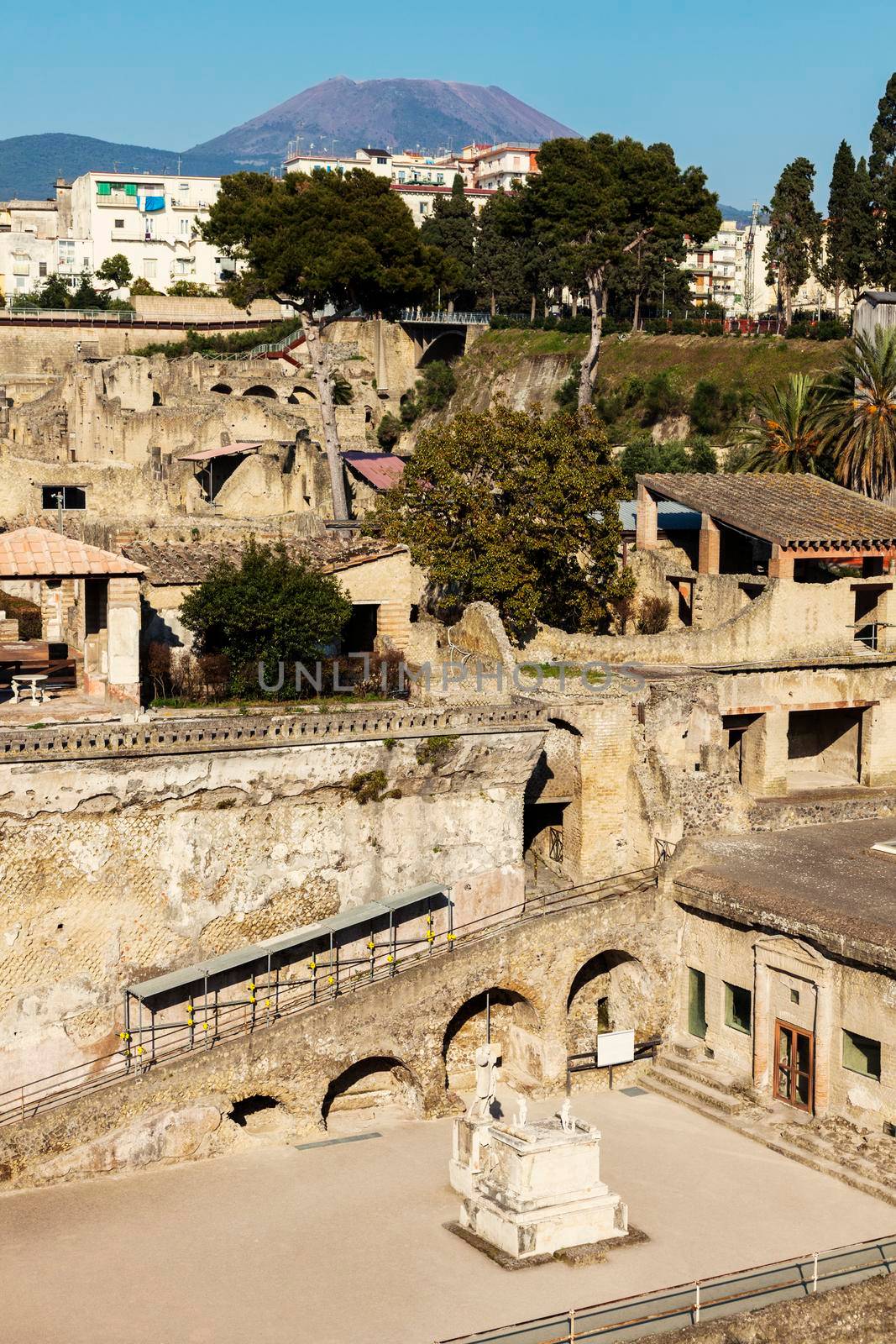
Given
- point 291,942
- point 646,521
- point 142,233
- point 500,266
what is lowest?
point 291,942

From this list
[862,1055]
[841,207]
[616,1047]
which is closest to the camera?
[862,1055]

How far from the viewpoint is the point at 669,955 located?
90.1 feet

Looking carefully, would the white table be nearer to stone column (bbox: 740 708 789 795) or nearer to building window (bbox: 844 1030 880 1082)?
stone column (bbox: 740 708 789 795)

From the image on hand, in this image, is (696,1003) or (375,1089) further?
(696,1003)

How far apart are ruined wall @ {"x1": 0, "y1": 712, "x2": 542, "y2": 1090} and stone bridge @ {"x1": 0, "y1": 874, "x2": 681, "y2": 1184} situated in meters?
1.73

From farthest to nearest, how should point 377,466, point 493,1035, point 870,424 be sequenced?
point 377,466 → point 870,424 → point 493,1035

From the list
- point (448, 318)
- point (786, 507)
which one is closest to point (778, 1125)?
point (786, 507)

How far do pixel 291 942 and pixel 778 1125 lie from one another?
314 inches

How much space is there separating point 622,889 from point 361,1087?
18.1 ft

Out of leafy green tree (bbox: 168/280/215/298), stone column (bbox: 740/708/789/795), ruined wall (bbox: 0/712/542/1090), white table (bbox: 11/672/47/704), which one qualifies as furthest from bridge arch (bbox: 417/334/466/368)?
ruined wall (bbox: 0/712/542/1090)

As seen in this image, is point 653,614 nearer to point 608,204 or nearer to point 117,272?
point 608,204

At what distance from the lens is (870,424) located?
38688 millimetres

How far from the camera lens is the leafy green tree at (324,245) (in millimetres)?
45156

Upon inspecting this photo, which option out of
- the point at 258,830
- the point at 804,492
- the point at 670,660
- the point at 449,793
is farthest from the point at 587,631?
the point at 258,830
